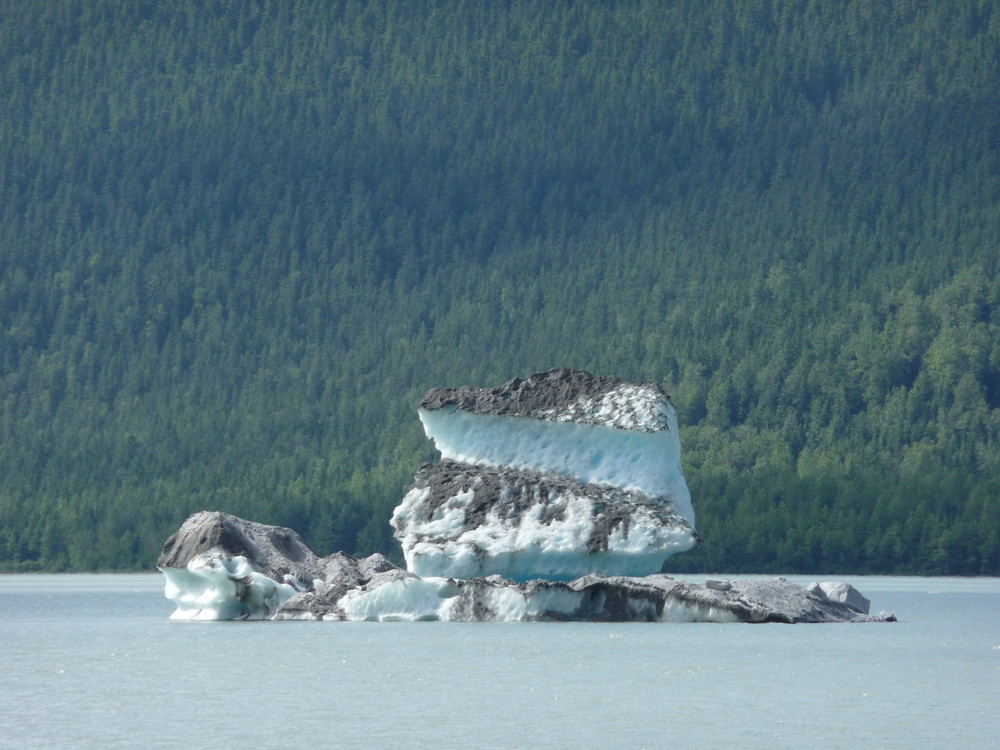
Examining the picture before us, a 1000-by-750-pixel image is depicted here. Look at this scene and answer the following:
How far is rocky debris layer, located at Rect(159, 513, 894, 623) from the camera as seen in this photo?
147ft

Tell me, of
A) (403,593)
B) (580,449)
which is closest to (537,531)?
(580,449)

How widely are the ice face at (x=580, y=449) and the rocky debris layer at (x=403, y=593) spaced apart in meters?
2.46

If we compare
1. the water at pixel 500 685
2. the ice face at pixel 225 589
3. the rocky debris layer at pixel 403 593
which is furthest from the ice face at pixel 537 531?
the ice face at pixel 225 589

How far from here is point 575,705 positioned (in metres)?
31.4

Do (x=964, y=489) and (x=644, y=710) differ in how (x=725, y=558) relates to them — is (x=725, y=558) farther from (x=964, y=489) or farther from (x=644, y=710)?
(x=644, y=710)

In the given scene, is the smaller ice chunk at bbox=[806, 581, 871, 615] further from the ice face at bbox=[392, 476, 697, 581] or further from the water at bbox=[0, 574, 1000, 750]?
the ice face at bbox=[392, 476, 697, 581]

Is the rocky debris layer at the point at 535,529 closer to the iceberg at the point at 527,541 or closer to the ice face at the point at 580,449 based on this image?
the iceberg at the point at 527,541

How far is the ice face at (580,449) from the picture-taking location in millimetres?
46875

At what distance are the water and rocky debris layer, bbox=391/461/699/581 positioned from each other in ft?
5.25

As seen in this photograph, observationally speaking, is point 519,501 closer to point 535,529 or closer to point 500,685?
point 535,529

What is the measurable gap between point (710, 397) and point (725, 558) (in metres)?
57.6

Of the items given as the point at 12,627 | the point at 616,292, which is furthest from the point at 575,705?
the point at 616,292

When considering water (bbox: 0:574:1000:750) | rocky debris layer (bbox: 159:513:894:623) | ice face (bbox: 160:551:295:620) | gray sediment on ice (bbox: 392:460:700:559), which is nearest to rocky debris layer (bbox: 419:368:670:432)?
gray sediment on ice (bbox: 392:460:700:559)

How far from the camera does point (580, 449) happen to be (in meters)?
47.6
